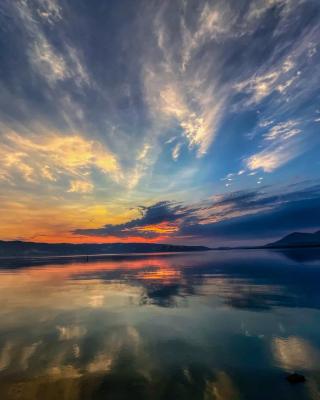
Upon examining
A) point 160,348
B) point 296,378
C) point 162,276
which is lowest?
point 296,378

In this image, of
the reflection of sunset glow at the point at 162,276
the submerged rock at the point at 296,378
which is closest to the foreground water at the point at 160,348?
the submerged rock at the point at 296,378

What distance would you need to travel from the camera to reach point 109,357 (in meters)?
11.3

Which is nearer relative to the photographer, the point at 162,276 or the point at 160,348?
the point at 160,348

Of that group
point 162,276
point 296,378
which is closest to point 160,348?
point 296,378

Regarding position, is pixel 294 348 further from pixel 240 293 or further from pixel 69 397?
pixel 240 293

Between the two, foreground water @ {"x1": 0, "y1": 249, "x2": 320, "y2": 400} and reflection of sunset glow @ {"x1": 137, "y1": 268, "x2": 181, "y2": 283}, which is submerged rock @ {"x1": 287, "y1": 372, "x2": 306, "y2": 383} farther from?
reflection of sunset glow @ {"x1": 137, "y1": 268, "x2": 181, "y2": 283}

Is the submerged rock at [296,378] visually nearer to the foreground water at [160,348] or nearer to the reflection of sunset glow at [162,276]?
the foreground water at [160,348]

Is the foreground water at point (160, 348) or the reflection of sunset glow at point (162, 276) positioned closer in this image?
the foreground water at point (160, 348)

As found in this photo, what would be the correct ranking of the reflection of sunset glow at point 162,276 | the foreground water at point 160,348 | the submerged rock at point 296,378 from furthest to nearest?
1. the reflection of sunset glow at point 162,276
2. the submerged rock at point 296,378
3. the foreground water at point 160,348

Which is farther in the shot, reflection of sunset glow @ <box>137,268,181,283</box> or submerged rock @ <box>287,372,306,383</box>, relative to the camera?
reflection of sunset glow @ <box>137,268,181,283</box>

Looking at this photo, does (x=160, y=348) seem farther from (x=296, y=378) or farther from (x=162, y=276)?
(x=162, y=276)

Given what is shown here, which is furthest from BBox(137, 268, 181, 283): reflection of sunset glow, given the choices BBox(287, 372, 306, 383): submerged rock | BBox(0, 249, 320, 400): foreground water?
BBox(287, 372, 306, 383): submerged rock

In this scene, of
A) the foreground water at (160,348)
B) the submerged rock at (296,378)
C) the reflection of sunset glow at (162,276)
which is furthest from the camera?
the reflection of sunset glow at (162,276)

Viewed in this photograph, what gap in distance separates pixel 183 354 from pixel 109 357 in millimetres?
3127
